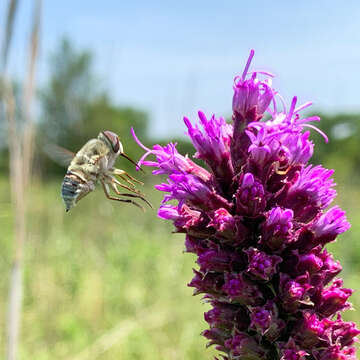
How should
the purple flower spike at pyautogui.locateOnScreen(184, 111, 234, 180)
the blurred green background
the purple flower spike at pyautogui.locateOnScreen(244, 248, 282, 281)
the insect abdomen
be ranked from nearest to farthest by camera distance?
1. the purple flower spike at pyautogui.locateOnScreen(244, 248, 282, 281)
2. the purple flower spike at pyautogui.locateOnScreen(184, 111, 234, 180)
3. the insect abdomen
4. the blurred green background

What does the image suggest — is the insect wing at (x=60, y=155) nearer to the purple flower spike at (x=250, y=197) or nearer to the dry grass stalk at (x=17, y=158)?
the dry grass stalk at (x=17, y=158)

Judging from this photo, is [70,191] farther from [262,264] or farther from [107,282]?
[107,282]

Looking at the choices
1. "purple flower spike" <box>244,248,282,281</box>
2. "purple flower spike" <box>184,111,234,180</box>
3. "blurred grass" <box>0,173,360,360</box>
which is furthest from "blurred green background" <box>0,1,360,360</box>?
"purple flower spike" <box>244,248,282,281</box>

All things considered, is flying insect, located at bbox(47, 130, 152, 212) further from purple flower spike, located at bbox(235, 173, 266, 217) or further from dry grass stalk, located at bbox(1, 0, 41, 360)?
purple flower spike, located at bbox(235, 173, 266, 217)

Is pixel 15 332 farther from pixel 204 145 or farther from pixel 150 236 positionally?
pixel 150 236

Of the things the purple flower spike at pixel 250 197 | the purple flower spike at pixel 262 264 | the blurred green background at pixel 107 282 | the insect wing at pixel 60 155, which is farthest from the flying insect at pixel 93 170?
the purple flower spike at pixel 262 264

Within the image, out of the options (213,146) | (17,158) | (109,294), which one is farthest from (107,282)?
(213,146)

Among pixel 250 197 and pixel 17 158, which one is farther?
pixel 17 158

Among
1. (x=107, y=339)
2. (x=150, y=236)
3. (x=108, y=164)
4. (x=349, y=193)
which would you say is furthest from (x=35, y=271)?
(x=349, y=193)
